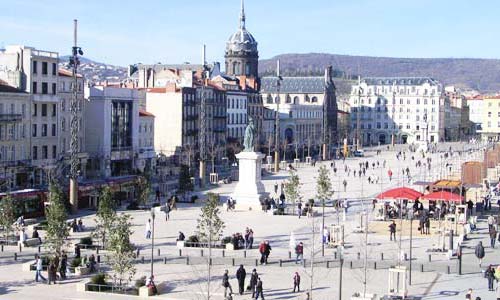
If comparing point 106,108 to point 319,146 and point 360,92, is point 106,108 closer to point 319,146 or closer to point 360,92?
point 319,146

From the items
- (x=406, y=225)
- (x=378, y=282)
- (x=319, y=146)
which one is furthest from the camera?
(x=319, y=146)

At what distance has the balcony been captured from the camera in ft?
214

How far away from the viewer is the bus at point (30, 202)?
163 feet

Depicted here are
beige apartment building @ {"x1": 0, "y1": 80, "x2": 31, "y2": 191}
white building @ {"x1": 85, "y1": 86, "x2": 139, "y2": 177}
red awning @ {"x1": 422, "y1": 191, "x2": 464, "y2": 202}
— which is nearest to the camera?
red awning @ {"x1": 422, "y1": 191, "x2": 464, "y2": 202}

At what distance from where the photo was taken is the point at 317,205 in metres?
61.1

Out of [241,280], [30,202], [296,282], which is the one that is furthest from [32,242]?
[296,282]

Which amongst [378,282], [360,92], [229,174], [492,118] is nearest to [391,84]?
[360,92]

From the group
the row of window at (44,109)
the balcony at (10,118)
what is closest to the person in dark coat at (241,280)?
the balcony at (10,118)

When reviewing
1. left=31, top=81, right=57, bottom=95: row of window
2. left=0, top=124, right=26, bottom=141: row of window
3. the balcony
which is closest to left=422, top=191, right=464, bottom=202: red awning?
the balcony

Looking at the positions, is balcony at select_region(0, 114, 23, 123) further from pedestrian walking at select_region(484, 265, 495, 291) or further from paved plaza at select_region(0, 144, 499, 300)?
pedestrian walking at select_region(484, 265, 495, 291)

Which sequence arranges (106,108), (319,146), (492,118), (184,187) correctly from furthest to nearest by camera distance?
1. (492,118)
2. (319,146)
3. (106,108)
4. (184,187)

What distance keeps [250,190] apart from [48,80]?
21.8 metres

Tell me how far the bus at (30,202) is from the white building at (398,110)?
13498 centimetres

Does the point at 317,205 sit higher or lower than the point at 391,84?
lower
